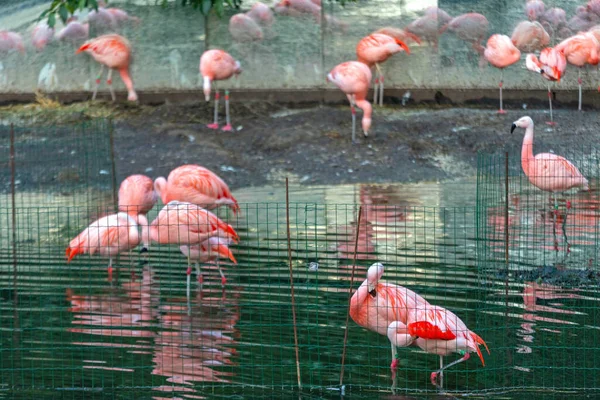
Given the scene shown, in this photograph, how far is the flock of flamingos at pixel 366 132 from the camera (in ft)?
15.9

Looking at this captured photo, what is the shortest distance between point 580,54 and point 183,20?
560 centimetres

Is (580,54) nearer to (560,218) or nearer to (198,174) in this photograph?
(560,218)

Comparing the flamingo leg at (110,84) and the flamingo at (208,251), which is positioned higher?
the flamingo leg at (110,84)

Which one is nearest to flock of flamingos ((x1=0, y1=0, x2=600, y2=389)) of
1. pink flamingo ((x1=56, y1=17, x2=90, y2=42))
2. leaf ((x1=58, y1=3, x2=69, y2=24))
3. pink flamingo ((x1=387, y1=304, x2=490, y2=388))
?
pink flamingo ((x1=387, y1=304, x2=490, y2=388))

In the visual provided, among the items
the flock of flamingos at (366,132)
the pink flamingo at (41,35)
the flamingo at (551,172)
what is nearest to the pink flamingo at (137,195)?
the flock of flamingos at (366,132)

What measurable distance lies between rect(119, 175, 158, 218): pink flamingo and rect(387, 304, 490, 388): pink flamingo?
3.71m

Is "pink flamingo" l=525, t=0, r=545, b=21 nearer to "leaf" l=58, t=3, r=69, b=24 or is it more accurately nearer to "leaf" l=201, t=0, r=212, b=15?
"leaf" l=201, t=0, r=212, b=15

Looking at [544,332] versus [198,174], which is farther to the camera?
[198,174]

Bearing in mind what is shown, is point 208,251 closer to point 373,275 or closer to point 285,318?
point 285,318

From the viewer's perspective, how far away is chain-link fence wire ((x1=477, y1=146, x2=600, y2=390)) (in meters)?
4.85

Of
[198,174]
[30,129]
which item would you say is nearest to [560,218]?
[198,174]

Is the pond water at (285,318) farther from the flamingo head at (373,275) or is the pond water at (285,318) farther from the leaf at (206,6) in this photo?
the leaf at (206,6)

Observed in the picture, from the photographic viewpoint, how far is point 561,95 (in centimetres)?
1405

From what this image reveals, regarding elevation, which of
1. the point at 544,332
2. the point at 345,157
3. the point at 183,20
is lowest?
the point at 544,332
